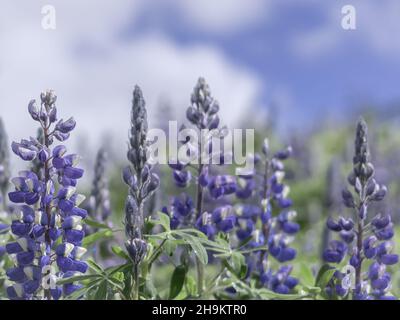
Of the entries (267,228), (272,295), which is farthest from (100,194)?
(272,295)

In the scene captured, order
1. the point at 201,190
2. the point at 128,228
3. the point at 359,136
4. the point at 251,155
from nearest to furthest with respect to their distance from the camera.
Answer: the point at 128,228
the point at 359,136
the point at 201,190
the point at 251,155

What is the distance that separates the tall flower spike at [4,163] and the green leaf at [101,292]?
1587 millimetres

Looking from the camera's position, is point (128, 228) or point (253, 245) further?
point (253, 245)

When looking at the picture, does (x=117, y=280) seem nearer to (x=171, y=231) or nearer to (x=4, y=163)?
(x=171, y=231)

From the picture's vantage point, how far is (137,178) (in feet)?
7.96

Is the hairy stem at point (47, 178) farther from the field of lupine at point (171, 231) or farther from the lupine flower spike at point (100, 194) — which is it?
the lupine flower spike at point (100, 194)

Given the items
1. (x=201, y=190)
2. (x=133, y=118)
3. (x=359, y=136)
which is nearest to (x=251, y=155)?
(x=201, y=190)

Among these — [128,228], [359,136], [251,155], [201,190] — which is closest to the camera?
[128,228]

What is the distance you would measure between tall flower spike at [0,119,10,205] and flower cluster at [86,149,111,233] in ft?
1.95

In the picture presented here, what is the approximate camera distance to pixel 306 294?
273cm

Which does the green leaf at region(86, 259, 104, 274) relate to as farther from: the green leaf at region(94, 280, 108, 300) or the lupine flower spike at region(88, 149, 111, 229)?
the lupine flower spike at region(88, 149, 111, 229)

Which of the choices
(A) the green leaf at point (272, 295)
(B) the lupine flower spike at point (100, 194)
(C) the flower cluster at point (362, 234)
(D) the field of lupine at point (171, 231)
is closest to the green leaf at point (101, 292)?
(D) the field of lupine at point (171, 231)
